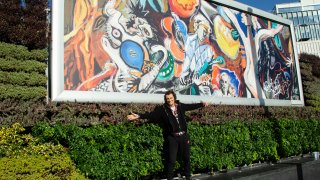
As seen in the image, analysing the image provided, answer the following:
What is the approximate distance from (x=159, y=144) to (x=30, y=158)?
2.40 meters

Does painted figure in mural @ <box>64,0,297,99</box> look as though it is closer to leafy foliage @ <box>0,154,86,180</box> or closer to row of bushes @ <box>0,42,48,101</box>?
row of bushes @ <box>0,42,48,101</box>

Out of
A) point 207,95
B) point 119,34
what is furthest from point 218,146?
point 119,34

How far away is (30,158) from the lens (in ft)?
17.0

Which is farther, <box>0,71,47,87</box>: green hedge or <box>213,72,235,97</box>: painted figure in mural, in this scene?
<box>213,72,235,97</box>: painted figure in mural

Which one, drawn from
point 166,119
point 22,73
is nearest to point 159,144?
point 166,119

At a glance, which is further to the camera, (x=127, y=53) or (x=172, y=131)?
(x=127, y=53)

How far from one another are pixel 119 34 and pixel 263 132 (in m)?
4.16

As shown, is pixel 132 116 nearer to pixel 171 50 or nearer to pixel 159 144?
pixel 159 144

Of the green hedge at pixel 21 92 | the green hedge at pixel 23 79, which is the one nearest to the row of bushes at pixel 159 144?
the green hedge at pixel 21 92

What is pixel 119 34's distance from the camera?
8188 mm

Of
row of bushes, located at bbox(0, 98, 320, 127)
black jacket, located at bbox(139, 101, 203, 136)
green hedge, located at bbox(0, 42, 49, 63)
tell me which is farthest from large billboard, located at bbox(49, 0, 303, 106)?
black jacket, located at bbox(139, 101, 203, 136)

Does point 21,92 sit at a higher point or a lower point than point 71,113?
higher

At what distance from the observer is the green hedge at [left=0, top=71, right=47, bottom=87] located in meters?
6.23

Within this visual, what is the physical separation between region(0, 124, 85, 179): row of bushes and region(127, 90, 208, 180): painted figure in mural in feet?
4.81
